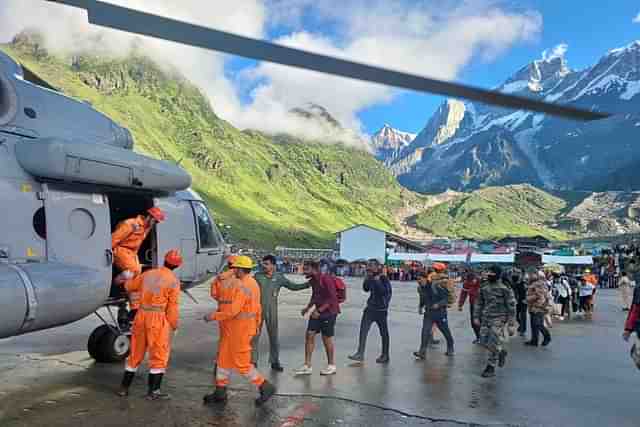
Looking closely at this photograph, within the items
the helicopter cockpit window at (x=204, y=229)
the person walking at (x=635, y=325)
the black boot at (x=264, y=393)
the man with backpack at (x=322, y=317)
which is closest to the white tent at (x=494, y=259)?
the helicopter cockpit window at (x=204, y=229)

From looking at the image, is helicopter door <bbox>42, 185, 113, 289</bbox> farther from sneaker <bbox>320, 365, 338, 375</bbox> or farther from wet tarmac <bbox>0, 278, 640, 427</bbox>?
sneaker <bbox>320, 365, 338, 375</bbox>

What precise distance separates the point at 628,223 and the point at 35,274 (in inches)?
7136

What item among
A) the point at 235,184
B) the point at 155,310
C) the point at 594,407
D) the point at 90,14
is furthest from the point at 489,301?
the point at 235,184

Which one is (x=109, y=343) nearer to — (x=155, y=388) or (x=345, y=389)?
(x=155, y=388)

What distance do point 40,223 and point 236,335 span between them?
2.75 metres

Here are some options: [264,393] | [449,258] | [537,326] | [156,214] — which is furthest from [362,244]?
[264,393]

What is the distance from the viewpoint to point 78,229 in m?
6.88

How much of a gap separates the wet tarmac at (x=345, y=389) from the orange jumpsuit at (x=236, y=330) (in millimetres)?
418

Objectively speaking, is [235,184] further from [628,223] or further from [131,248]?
[131,248]

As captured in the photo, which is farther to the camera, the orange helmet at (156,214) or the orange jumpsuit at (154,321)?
the orange helmet at (156,214)

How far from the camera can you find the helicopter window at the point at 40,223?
21.2 feet

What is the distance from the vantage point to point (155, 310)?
20.0 feet

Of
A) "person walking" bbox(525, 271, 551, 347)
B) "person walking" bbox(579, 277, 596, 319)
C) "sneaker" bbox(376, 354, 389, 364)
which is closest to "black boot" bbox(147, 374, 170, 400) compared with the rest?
"sneaker" bbox(376, 354, 389, 364)

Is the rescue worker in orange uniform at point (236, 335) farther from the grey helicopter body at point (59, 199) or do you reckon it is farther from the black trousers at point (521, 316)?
the black trousers at point (521, 316)
